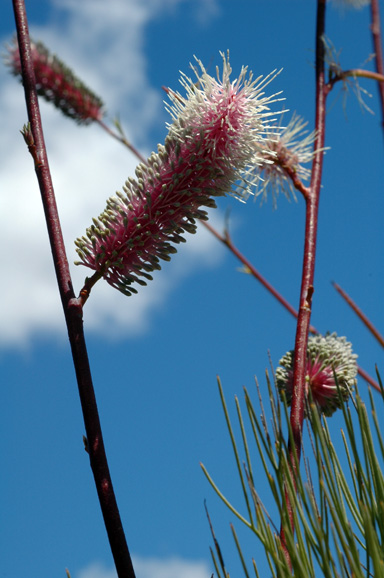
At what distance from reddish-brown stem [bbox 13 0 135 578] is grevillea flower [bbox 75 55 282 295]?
4cm

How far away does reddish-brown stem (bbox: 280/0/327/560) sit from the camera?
0.83 m

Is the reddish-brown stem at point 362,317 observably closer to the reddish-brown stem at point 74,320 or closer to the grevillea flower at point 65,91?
the reddish-brown stem at point 74,320

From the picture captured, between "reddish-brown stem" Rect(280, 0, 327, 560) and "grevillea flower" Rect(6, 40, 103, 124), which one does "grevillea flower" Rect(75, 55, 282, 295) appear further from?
"grevillea flower" Rect(6, 40, 103, 124)

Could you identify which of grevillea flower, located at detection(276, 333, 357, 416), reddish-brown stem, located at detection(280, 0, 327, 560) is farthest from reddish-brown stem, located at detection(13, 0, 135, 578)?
grevillea flower, located at detection(276, 333, 357, 416)

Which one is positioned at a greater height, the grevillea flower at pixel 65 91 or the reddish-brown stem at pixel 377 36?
the grevillea flower at pixel 65 91

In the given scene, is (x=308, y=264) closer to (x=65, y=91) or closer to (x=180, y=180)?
(x=180, y=180)

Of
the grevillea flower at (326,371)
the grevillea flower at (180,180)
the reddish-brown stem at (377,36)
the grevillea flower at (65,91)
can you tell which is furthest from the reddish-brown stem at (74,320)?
the grevillea flower at (65,91)

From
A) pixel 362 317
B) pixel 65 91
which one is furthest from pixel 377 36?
pixel 65 91

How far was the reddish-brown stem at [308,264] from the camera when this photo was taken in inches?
32.5

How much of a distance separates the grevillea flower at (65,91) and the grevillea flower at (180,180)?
1.45 metres

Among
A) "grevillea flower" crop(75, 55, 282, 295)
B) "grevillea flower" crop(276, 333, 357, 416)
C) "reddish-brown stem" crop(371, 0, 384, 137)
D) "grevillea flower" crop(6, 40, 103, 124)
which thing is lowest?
"grevillea flower" crop(276, 333, 357, 416)

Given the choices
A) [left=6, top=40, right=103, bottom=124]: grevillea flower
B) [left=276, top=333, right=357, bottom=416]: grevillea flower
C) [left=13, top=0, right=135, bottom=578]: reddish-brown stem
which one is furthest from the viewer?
[left=6, top=40, right=103, bottom=124]: grevillea flower

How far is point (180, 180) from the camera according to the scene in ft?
2.40

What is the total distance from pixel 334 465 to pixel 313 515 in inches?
4.4
